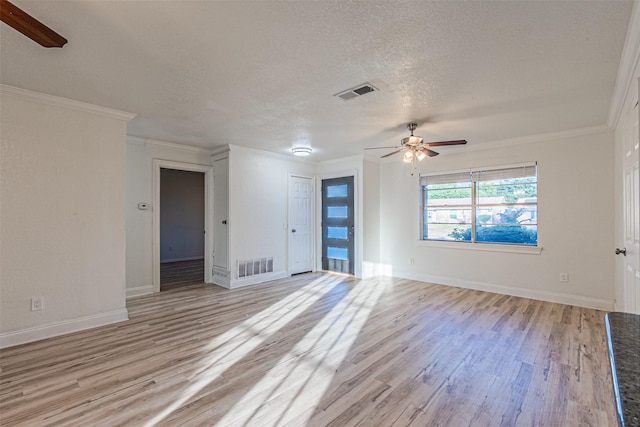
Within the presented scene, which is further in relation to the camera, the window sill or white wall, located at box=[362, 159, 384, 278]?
white wall, located at box=[362, 159, 384, 278]

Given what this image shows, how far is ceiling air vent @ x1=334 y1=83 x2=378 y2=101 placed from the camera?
9.40 feet

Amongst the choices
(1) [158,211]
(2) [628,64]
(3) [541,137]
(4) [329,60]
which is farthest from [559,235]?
(1) [158,211]

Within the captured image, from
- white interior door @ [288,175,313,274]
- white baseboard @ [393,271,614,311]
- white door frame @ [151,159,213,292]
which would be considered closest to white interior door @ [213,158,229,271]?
white door frame @ [151,159,213,292]

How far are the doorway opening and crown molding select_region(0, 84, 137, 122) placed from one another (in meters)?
4.24

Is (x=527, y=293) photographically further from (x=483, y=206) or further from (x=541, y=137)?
(x=541, y=137)

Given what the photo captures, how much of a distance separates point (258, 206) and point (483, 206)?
4.10 m

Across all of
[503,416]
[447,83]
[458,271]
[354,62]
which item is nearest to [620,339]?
[503,416]

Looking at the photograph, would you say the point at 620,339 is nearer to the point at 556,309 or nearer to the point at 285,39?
the point at 285,39

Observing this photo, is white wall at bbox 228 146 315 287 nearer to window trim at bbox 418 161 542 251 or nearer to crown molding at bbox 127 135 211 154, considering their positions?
crown molding at bbox 127 135 211 154

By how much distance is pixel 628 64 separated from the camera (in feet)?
7.68

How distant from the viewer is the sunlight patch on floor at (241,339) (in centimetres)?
223

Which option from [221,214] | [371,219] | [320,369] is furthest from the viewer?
[371,219]

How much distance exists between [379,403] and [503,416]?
2.62 ft

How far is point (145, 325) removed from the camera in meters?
3.50
